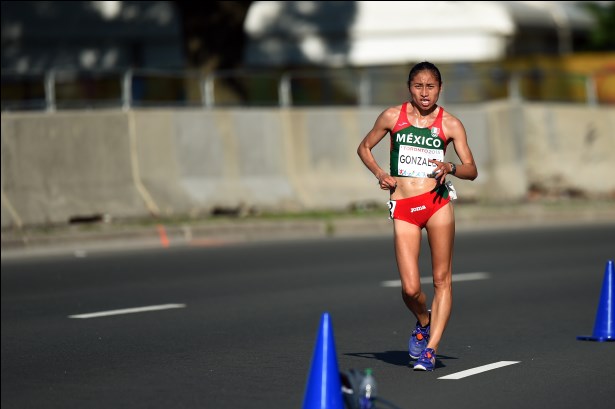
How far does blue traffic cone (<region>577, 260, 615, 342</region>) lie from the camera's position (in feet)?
37.3

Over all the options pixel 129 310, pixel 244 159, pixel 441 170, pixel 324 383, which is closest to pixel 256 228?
pixel 244 159

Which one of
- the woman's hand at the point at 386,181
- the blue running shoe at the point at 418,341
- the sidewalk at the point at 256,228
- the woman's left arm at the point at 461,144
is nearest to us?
the woman's hand at the point at 386,181

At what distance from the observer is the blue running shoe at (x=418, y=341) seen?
32.4ft

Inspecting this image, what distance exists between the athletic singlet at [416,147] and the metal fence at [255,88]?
11.9m

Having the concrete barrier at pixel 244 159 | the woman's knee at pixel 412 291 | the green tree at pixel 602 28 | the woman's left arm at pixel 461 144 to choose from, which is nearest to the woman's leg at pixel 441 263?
the woman's knee at pixel 412 291

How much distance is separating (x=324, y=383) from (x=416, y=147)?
2.56 meters

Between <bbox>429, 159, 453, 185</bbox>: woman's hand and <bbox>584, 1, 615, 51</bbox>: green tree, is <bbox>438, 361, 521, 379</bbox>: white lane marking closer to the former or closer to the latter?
<bbox>429, 159, 453, 185</bbox>: woman's hand

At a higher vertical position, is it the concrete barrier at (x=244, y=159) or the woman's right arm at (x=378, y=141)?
the woman's right arm at (x=378, y=141)

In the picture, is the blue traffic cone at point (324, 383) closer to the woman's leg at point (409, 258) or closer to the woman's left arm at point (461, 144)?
the woman's leg at point (409, 258)

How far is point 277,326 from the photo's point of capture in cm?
1242

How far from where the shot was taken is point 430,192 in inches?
380

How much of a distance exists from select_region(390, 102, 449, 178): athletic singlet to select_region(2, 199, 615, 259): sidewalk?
9625 mm

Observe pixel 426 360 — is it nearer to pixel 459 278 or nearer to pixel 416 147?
pixel 416 147

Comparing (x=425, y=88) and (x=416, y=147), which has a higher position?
(x=425, y=88)
